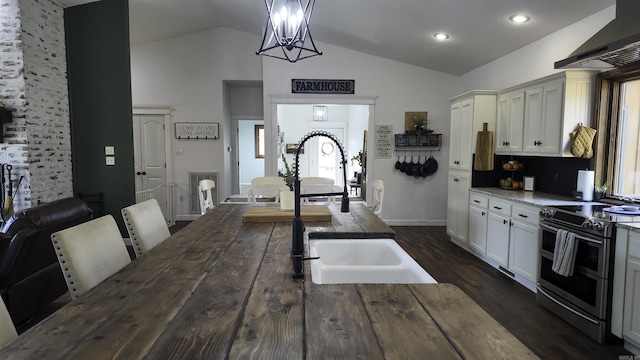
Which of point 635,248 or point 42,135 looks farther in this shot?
point 42,135

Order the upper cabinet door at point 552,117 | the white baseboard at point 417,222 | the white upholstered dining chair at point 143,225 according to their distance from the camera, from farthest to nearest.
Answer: the white baseboard at point 417,222, the upper cabinet door at point 552,117, the white upholstered dining chair at point 143,225

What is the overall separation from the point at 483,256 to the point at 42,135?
5335 mm

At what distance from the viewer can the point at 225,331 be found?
0.94 meters

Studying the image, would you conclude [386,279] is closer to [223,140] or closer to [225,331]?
[225,331]

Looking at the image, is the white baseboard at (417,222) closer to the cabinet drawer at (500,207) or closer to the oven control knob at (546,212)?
the cabinet drawer at (500,207)

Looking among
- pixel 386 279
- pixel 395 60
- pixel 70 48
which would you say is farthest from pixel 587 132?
pixel 70 48

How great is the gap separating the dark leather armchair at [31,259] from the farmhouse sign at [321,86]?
382 centimetres

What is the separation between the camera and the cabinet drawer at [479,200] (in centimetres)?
412

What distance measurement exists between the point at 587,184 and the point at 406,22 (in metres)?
2.64

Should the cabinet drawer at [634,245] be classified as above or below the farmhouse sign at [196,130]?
below

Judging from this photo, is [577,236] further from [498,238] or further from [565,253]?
[498,238]

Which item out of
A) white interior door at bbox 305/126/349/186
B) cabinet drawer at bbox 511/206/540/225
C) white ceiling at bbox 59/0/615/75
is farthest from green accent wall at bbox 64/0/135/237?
white interior door at bbox 305/126/349/186

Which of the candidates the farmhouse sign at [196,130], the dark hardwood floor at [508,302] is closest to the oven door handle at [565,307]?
the dark hardwood floor at [508,302]

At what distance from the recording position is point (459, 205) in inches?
190
